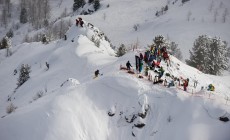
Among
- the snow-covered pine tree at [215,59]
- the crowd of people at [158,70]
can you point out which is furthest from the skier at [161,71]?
the snow-covered pine tree at [215,59]

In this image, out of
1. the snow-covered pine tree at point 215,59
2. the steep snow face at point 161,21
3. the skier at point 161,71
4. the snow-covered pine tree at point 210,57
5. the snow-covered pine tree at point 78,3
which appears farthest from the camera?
the snow-covered pine tree at point 78,3

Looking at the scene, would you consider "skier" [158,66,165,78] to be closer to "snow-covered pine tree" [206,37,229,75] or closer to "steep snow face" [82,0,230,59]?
"snow-covered pine tree" [206,37,229,75]

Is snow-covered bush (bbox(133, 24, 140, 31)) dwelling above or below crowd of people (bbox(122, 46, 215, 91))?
above

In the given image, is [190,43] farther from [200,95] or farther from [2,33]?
[2,33]

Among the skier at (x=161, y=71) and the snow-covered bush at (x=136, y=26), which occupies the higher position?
the snow-covered bush at (x=136, y=26)

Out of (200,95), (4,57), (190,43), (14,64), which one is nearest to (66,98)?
(200,95)

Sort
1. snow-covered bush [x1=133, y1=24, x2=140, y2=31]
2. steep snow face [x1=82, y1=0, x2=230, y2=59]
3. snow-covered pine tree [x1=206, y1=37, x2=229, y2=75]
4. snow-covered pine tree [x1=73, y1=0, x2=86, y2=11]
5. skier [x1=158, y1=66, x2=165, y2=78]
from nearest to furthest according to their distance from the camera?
1. skier [x1=158, y1=66, x2=165, y2=78]
2. snow-covered pine tree [x1=206, y1=37, x2=229, y2=75]
3. steep snow face [x1=82, y1=0, x2=230, y2=59]
4. snow-covered bush [x1=133, y1=24, x2=140, y2=31]
5. snow-covered pine tree [x1=73, y1=0, x2=86, y2=11]

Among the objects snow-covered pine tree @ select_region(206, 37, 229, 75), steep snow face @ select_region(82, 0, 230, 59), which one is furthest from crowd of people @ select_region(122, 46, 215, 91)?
steep snow face @ select_region(82, 0, 230, 59)

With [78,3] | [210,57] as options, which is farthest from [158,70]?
[78,3]

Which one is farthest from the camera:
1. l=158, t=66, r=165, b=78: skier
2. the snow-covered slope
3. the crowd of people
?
l=158, t=66, r=165, b=78: skier

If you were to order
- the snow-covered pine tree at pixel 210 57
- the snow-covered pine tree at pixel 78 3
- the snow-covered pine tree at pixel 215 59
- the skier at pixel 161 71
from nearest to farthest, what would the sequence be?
the skier at pixel 161 71 → the snow-covered pine tree at pixel 210 57 → the snow-covered pine tree at pixel 215 59 → the snow-covered pine tree at pixel 78 3

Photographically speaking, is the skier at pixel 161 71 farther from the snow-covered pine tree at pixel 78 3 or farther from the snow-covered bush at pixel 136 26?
the snow-covered pine tree at pixel 78 3

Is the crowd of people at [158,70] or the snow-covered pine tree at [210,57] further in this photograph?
the snow-covered pine tree at [210,57]

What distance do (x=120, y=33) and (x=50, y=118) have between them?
104251 mm
